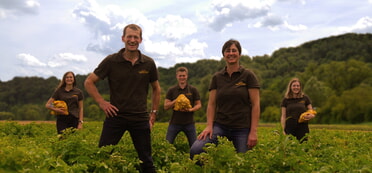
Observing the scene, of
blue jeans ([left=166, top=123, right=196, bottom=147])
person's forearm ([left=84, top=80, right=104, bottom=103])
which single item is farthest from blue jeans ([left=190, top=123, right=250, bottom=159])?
blue jeans ([left=166, top=123, right=196, bottom=147])

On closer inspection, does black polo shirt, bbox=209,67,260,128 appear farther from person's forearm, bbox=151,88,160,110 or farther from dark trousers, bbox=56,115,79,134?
dark trousers, bbox=56,115,79,134

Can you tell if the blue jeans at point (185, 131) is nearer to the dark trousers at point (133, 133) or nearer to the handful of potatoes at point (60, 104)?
the handful of potatoes at point (60, 104)

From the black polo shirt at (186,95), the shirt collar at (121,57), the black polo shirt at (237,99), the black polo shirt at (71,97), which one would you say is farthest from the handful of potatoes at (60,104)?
the black polo shirt at (237,99)

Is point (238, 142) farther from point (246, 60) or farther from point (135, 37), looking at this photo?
point (246, 60)

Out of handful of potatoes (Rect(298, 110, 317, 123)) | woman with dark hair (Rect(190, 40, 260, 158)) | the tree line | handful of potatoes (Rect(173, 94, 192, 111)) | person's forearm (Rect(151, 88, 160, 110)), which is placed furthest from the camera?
the tree line

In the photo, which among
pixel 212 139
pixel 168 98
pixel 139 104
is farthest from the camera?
pixel 168 98

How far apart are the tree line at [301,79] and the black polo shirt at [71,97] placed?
892 centimetres

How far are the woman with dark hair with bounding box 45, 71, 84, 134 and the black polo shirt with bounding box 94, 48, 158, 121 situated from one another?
3.54 metres

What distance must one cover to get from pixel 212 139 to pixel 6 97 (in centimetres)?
10600

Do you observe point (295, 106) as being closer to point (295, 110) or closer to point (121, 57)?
point (295, 110)

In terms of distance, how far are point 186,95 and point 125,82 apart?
11.4 ft

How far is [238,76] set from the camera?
183 inches

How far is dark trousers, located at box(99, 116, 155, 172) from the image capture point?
4.93m

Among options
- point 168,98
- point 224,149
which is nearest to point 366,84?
point 168,98
